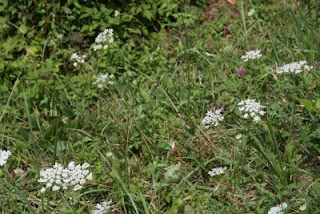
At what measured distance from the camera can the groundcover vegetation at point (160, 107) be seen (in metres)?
2.73

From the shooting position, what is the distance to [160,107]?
3.38m

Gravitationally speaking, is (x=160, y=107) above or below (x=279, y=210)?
below

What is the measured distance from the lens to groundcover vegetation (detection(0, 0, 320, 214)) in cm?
273

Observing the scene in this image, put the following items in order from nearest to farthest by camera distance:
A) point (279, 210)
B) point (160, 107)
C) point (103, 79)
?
point (279, 210), point (103, 79), point (160, 107)

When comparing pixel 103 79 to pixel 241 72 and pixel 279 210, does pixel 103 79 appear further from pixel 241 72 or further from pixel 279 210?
pixel 279 210

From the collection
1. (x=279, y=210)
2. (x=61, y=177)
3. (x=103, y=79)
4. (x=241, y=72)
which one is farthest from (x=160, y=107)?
(x=279, y=210)

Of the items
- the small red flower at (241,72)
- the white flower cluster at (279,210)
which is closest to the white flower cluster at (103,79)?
the small red flower at (241,72)

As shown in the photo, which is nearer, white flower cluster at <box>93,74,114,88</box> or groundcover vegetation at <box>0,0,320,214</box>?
groundcover vegetation at <box>0,0,320,214</box>

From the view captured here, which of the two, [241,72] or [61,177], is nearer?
[61,177]

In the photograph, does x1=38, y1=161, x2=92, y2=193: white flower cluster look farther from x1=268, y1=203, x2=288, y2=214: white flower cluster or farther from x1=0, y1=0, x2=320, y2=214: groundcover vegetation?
x1=268, y1=203, x2=288, y2=214: white flower cluster

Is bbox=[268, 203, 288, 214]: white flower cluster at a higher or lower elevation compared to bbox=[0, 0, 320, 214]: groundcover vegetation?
higher

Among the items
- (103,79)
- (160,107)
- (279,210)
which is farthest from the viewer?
(160,107)

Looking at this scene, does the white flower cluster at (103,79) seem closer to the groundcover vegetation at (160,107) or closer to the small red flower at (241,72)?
the groundcover vegetation at (160,107)

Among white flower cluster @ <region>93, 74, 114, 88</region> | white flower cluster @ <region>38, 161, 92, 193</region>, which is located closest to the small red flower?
white flower cluster @ <region>93, 74, 114, 88</region>
